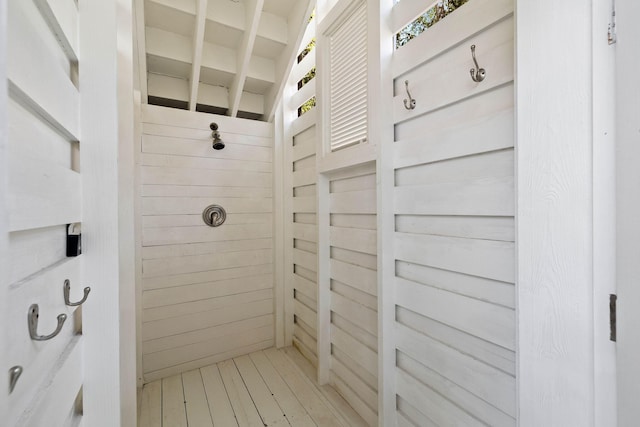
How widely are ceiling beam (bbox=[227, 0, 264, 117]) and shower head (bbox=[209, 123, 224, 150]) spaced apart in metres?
0.18

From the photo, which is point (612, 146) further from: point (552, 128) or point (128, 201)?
point (128, 201)

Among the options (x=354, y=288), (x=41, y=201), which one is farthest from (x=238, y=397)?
(x=41, y=201)

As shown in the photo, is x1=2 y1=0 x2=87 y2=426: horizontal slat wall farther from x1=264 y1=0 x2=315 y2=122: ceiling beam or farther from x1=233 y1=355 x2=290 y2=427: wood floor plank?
x1=264 y1=0 x2=315 y2=122: ceiling beam

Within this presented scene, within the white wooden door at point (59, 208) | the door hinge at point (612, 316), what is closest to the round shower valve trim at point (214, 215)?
the white wooden door at point (59, 208)

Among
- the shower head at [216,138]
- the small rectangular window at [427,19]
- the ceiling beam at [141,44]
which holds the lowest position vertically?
the shower head at [216,138]

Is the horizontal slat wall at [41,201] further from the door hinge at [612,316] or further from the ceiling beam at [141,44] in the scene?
the door hinge at [612,316]

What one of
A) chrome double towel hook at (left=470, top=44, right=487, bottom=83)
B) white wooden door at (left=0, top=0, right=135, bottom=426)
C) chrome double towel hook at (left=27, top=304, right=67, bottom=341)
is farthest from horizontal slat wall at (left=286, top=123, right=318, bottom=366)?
chrome double towel hook at (left=27, top=304, right=67, bottom=341)

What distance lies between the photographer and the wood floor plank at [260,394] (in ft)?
5.50

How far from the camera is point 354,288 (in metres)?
1.71

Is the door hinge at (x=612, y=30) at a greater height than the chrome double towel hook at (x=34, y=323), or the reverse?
the door hinge at (x=612, y=30)

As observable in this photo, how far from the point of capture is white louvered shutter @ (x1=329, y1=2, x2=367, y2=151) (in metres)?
1.54

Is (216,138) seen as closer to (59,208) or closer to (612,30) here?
(59,208)

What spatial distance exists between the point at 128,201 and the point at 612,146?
1733 millimetres

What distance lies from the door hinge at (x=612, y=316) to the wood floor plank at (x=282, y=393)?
4.99ft
